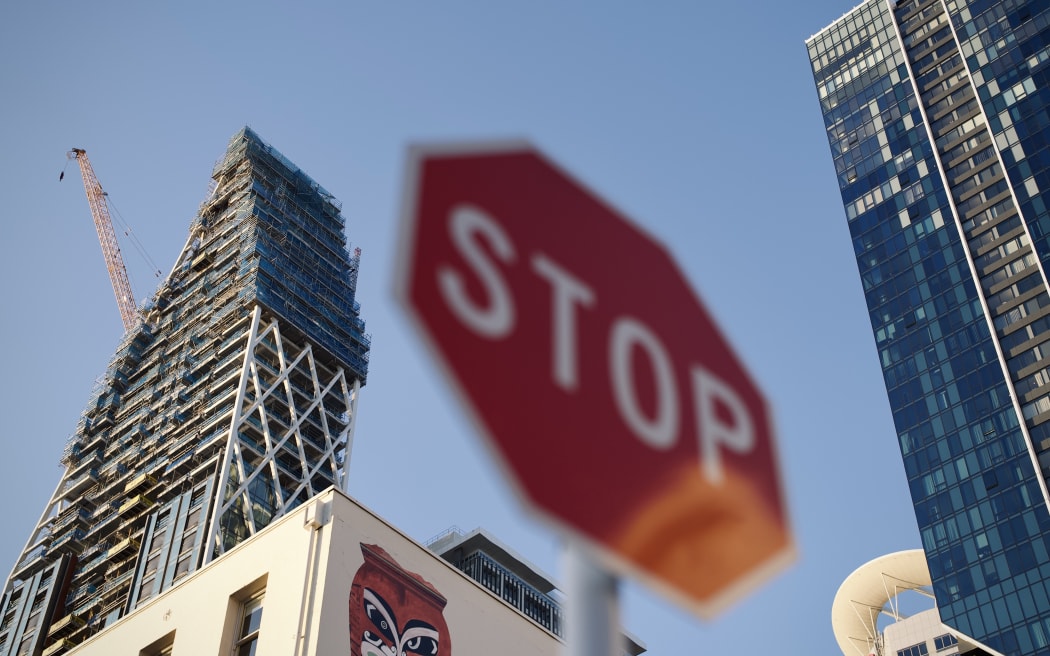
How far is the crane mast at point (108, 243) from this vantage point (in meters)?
150

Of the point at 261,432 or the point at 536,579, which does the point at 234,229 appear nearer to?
the point at 261,432

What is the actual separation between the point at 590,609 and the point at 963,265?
12008 cm

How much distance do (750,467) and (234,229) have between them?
124642 millimetres

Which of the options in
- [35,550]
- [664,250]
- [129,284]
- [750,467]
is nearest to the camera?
[750,467]

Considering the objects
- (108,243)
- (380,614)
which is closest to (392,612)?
(380,614)

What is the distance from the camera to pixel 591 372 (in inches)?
114

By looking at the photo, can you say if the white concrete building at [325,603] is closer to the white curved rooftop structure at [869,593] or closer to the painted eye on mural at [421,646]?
the painted eye on mural at [421,646]

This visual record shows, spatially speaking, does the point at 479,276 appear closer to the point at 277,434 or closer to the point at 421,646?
the point at 421,646

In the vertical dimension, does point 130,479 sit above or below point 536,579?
above

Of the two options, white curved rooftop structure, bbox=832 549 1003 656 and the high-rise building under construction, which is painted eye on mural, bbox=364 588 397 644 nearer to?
A: the high-rise building under construction

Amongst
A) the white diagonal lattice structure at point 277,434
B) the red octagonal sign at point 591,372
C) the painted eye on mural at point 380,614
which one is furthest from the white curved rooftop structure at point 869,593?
the red octagonal sign at point 591,372

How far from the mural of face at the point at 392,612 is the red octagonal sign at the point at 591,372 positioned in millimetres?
23223

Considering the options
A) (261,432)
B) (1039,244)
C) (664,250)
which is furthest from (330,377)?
(664,250)

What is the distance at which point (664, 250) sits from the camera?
3506 millimetres
